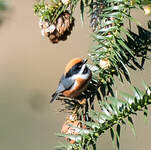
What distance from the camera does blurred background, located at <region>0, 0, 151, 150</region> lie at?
237 inches

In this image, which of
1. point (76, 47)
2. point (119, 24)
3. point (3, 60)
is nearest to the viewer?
point (119, 24)

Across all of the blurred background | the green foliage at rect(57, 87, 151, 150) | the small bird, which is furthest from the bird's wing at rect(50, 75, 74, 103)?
the blurred background

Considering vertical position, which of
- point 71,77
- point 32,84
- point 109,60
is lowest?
point 109,60

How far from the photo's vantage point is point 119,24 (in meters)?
1.38

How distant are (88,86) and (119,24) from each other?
10.7 inches

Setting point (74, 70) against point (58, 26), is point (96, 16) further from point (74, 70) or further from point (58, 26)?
point (74, 70)

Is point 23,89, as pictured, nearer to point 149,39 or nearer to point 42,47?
point 42,47

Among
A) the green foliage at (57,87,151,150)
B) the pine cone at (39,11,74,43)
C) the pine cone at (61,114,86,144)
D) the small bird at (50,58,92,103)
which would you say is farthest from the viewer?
the small bird at (50,58,92,103)

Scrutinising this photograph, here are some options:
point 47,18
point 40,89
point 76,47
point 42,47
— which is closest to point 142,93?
point 47,18

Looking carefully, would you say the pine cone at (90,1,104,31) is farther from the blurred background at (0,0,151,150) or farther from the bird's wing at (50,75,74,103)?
the blurred background at (0,0,151,150)

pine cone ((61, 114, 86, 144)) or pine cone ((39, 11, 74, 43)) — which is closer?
pine cone ((61, 114, 86, 144))

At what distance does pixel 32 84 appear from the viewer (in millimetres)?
7016

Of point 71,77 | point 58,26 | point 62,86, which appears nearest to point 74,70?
point 71,77

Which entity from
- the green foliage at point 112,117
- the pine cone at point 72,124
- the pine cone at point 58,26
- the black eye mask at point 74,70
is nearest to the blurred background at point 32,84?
the black eye mask at point 74,70
